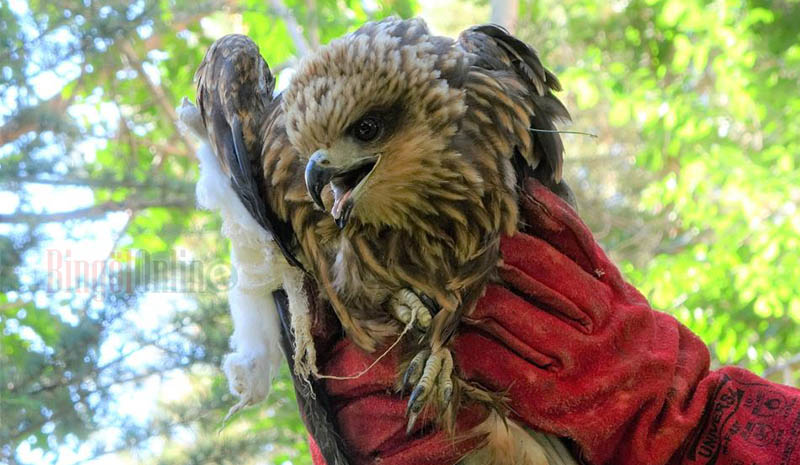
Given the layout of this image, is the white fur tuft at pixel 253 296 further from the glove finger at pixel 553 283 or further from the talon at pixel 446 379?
the glove finger at pixel 553 283

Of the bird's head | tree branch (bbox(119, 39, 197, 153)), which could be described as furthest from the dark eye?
tree branch (bbox(119, 39, 197, 153))

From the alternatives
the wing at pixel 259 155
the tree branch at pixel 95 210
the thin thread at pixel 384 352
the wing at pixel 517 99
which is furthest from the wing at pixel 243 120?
the tree branch at pixel 95 210

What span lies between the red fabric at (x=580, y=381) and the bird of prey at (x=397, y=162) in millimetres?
72

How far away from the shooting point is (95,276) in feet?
10.9

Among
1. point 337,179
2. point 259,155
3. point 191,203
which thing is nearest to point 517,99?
point 337,179

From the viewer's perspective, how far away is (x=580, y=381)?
71.5 inches

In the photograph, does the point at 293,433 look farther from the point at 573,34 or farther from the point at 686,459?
the point at 573,34

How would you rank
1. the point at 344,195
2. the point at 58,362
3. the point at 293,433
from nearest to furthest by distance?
the point at 344,195, the point at 58,362, the point at 293,433

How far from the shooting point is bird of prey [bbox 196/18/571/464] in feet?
5.59

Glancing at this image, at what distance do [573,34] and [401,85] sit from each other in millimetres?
6899

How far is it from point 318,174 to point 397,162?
0.20m

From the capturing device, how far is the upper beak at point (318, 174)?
161 centimetres

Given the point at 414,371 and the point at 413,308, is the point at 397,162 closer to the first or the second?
the point at 413,308

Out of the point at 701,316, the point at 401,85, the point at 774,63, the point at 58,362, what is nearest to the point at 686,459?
the point at 401,85
